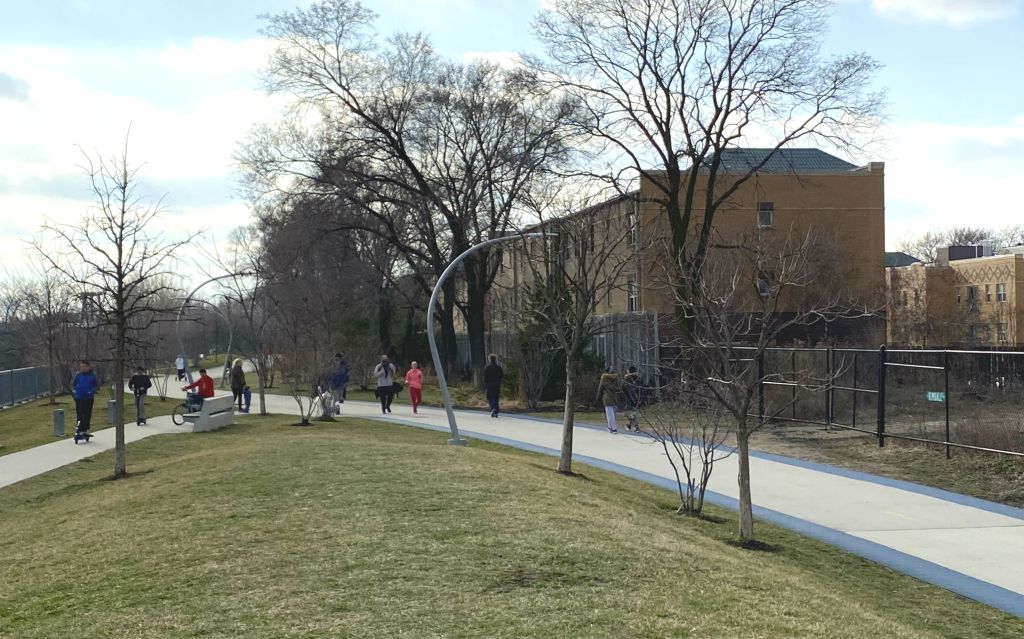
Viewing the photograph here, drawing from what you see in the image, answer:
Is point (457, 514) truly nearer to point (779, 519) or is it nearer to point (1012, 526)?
point (779, 519)

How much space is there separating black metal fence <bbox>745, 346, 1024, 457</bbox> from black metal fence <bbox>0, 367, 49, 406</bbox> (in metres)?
29.7

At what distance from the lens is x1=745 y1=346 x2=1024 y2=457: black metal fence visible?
19.2 metres

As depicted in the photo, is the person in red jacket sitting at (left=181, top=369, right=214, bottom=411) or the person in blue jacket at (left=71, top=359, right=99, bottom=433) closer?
the person in blue jacket at (left=71, top=359, right=99, bottom=433)

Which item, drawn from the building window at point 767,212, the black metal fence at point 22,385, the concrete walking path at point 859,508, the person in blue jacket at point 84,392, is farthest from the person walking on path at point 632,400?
the black metal fence at point 22,385

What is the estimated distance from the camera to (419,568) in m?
8.38

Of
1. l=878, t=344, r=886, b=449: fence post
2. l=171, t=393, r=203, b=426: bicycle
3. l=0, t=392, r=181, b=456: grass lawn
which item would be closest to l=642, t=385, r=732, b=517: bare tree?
l=878, t=344, r=886, b=449: fence post

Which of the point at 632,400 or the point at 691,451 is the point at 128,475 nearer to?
the point at 691,451

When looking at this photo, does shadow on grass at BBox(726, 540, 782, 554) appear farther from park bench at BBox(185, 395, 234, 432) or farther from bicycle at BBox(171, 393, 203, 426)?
bicycle at BBox(171, 393, 203, 426)

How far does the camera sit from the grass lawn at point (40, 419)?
25859 millimetres

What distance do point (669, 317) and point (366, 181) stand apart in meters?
13.5

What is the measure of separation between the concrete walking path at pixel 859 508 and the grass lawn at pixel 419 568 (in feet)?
2.01

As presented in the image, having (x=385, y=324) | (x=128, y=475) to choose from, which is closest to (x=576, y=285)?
(x=128, y=475)

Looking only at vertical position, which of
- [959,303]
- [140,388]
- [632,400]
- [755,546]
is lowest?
[755,546]

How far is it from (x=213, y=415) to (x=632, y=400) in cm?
1082
